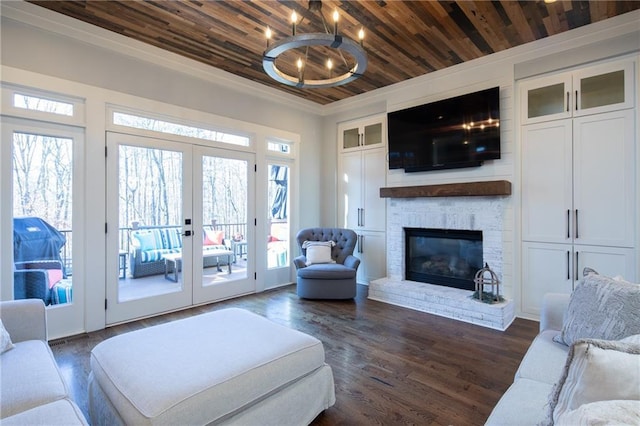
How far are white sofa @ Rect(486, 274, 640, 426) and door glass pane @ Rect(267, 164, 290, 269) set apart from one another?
3.81 metres

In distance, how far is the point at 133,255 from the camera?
12.2 feet

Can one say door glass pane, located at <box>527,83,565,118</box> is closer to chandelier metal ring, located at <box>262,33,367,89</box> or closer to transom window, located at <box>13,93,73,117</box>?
chandelier metal ring, located at <box>262,33,367,89</box>

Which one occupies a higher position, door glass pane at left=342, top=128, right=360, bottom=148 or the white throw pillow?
door glass pane at left=342, top=128, right=360, bottom=148

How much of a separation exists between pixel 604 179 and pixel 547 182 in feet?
1.57

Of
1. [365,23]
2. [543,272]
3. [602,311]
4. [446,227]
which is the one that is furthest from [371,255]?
[602,311]

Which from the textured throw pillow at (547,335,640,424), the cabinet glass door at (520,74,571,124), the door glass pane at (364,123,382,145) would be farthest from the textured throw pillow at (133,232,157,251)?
the cabinet glass door at (520,74,571,124)

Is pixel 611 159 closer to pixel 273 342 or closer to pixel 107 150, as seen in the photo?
pixel 273 342

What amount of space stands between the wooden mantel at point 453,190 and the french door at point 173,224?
7.05ft

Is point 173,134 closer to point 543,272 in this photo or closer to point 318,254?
point 318,254

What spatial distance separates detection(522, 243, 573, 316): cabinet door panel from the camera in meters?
3.48

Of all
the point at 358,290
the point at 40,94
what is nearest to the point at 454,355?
the point at 358,290

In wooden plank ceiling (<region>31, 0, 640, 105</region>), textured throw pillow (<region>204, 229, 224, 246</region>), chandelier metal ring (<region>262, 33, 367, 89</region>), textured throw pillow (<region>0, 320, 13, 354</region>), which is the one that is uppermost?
wooden plank ceiling (<region>31, 0, 640, 105</region>)

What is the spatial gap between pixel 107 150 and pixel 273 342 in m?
2.91

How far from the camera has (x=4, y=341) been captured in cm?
173
